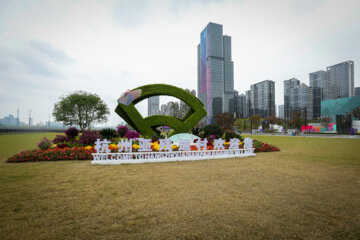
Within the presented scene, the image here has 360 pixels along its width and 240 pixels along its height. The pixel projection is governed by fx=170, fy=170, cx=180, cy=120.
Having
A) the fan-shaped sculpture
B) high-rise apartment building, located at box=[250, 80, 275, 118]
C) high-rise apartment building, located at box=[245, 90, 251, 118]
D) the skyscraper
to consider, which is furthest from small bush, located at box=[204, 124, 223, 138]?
high-rise apartment building, located at box=[245, 90, 251, 118]

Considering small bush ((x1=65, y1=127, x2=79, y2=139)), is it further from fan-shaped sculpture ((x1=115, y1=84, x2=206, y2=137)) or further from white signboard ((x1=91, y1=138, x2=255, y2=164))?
white signboard ((x1=91, y1=138, x2=255, y2=164))

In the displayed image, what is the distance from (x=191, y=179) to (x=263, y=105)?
369 ft

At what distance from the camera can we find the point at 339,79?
3708 inches

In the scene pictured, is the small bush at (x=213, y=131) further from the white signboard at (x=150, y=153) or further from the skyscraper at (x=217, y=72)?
the skyscraper at (x=217, y=72)

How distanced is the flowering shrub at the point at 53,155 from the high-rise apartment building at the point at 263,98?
10561 centimetres

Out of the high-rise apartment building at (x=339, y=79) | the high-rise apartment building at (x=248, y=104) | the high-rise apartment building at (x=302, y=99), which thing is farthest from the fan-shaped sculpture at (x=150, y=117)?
the high-rise apartment building at (x=339, y=79)

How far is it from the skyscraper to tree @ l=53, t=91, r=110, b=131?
6689 centimetres

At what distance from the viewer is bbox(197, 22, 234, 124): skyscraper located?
9875cm

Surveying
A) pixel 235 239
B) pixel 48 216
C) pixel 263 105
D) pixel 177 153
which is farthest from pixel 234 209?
pixel 263 105

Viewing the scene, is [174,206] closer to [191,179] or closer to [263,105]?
[191,179]

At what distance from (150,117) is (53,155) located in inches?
259

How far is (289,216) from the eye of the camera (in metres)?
2.87

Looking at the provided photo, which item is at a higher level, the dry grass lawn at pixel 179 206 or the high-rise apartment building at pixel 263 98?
the high-rise apartment building at pixel 263 98

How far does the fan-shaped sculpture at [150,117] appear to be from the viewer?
41.4 ft
